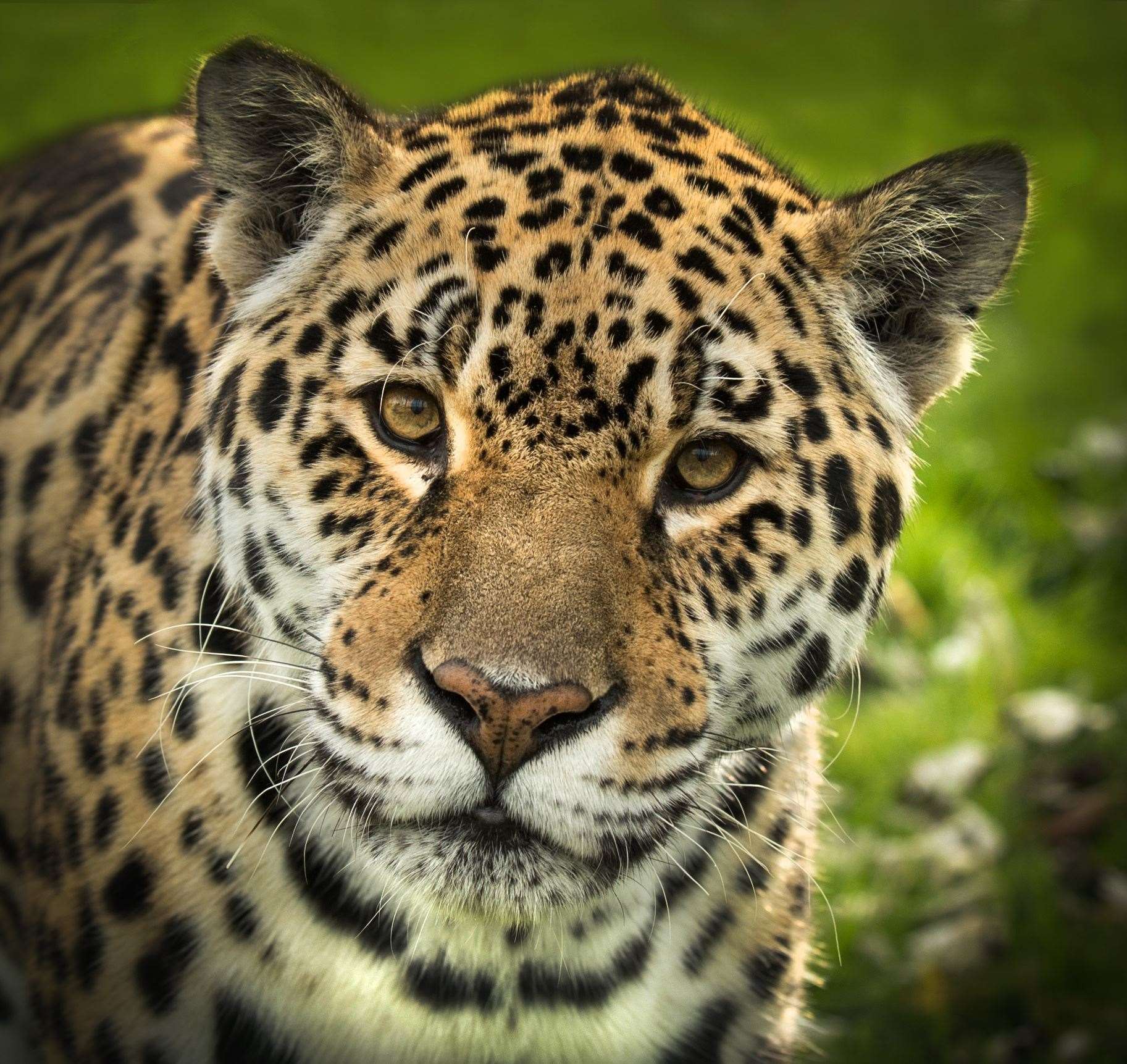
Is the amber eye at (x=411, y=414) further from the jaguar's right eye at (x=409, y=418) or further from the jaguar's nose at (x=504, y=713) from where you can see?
the jaguar's nose at (x=504, y=713)

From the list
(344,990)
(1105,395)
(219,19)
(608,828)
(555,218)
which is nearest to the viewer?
(608,828)

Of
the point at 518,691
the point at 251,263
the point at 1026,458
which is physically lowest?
the point at 518,691

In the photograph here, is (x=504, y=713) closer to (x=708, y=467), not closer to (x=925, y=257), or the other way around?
(x=708, y=467)

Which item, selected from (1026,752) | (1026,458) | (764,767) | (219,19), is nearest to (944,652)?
(1026,752)

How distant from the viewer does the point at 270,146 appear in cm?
341

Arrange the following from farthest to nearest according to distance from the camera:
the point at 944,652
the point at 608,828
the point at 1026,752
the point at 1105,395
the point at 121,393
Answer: the point at 1105,395 → the point at 944,652 → the point at 1026,752 → the point at 121,393 → the point at 608,828

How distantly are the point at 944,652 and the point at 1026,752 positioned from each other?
2.26 ft

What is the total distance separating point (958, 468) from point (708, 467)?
5194 millimetres

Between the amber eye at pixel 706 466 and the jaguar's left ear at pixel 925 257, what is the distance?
0.52 metres

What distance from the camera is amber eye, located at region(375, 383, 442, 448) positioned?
10.2ft

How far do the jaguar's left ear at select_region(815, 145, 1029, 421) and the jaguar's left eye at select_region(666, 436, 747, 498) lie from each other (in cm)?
51

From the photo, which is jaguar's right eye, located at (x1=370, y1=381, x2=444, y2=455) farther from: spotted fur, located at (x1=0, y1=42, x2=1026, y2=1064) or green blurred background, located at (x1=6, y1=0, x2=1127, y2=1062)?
green blurred background, located at (x1=6, y1=0, x2=1127, y2=1062)

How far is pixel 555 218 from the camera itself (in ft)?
10.4

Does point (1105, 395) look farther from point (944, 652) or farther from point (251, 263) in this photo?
point (251, 263)
